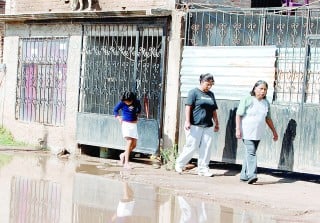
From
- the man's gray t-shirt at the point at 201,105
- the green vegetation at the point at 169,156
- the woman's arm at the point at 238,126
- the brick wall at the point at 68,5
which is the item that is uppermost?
the brick wall at the point at 68,5

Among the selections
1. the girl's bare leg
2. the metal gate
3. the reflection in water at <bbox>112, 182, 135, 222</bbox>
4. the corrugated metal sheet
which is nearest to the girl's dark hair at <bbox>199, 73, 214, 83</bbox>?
the corrugated metal sheet

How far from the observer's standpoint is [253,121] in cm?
1073

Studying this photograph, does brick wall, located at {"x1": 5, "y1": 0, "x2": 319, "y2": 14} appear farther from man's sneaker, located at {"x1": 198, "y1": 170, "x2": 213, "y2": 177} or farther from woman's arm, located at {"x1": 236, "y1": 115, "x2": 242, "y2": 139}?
man's sneaker, located at {"x1": 198, "y1": 170, "x2": 213, "y2": 177}

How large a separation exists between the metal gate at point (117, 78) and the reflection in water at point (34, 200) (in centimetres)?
286

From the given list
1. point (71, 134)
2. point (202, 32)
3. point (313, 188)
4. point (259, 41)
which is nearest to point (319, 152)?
point (313, 188)

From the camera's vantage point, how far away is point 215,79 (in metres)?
12.0

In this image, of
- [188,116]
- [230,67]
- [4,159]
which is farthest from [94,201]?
[4,159]

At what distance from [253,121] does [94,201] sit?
2882 mm

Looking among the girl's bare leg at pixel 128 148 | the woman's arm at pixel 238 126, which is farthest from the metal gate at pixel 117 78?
the woman's arm at pixel 238 126

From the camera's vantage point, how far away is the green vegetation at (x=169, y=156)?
484 inches

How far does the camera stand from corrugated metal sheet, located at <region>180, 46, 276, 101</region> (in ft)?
37.2

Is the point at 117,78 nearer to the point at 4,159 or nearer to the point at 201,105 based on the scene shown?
the point at 4,159

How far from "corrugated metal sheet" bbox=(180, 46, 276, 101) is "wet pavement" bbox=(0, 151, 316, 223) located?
211 cm

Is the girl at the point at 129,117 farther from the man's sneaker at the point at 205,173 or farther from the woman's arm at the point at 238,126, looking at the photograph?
the woman's arm at the point at 238,126
